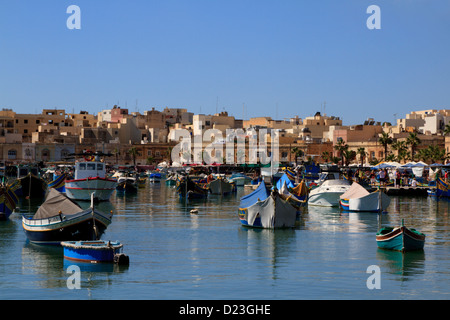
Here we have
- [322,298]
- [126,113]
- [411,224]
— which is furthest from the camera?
[126,113]

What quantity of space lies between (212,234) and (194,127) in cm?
12082

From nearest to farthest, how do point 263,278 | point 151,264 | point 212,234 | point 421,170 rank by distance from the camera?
point 263,278 → point 151,264 → point 212,234 → point 421,170

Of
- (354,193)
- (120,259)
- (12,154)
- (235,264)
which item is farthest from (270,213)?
(12,154)

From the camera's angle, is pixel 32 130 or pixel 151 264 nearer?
pixel 151 264

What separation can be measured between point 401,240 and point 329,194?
23.3m

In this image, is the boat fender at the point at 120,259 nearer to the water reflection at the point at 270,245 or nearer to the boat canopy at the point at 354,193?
→ the water reflection at the point at 270,245

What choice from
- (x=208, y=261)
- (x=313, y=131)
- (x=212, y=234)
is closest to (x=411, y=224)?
(x=212, y=234)

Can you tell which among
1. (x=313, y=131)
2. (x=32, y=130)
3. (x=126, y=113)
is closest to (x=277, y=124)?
(x=313, y=131)

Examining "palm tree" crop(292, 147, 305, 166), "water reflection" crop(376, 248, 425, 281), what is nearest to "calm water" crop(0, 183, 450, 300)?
"water reflection" crop(376, 248, 425, 281)

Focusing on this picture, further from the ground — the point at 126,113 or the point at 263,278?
the point at 126,113

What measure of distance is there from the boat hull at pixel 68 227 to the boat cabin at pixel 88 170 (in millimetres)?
28243

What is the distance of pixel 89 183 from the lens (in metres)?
56.2
